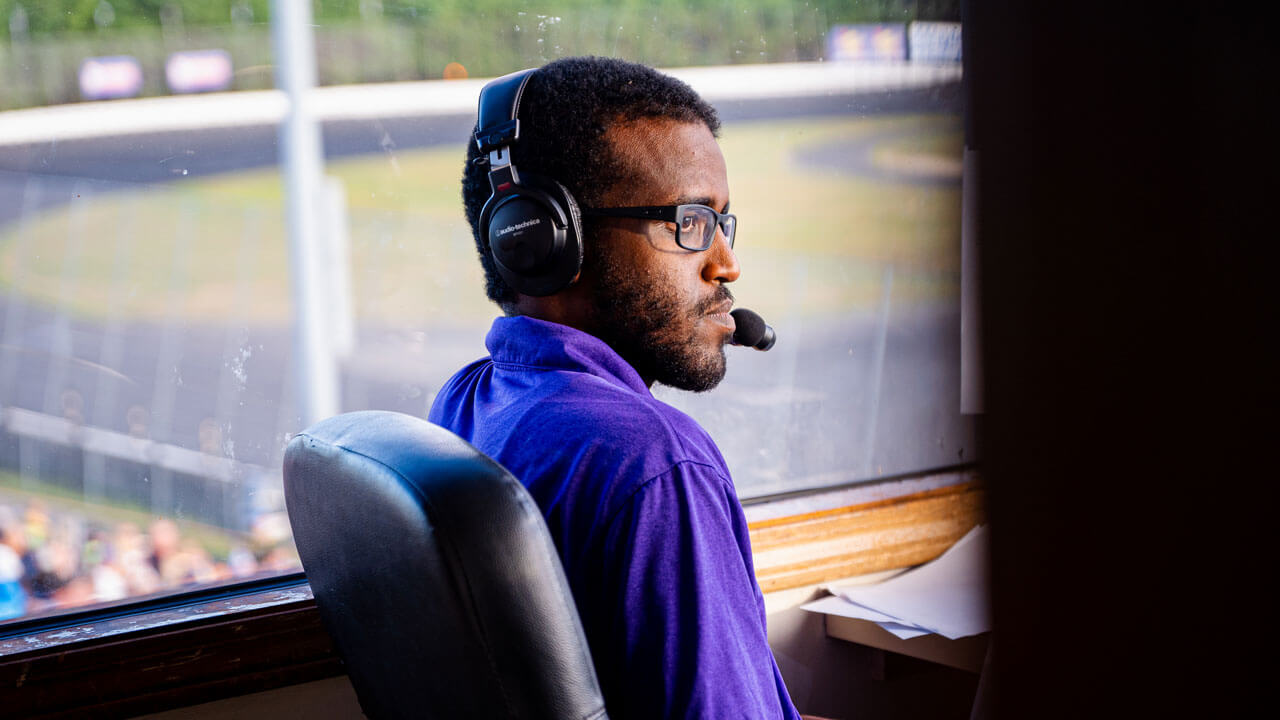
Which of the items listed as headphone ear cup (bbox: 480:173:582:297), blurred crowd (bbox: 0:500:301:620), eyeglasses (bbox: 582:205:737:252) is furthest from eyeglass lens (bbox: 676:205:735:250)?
blurred crowd (bbox: 0:500:301:620)

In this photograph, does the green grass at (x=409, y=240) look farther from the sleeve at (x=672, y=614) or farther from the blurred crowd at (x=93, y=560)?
the sleeve at (x=672, y=614)

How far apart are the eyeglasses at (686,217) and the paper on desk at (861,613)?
770 millimetres

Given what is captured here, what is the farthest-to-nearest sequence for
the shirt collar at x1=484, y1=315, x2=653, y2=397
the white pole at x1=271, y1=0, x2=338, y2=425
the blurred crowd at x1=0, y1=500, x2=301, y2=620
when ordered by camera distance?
the white pole at x1=271, y1=0, x2=338, y2=425
the blurred crowd at x1=0, y1=500, x2=301, y2=620
the shirt collar at x1=484, y1=315, x2=653, y2=397

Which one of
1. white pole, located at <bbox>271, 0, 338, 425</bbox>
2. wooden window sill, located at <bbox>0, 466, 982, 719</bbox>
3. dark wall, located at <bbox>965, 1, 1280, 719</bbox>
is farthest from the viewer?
white pole, located at <bbox>271, 0, 338, 425</bbox>

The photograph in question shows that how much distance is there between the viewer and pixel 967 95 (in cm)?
27

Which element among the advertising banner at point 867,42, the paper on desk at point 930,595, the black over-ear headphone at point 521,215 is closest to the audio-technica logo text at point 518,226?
the black over-ear headphone at point 521,215

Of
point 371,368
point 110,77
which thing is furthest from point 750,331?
point 110,77

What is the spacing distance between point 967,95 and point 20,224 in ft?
3.89

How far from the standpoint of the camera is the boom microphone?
1086 millimetres

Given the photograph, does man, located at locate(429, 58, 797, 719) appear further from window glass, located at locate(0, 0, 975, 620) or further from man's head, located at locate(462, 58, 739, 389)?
window glass, located at locate(0, 0, 975, 620)

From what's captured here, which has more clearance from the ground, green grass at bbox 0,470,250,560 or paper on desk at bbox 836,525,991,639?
green grass at bbox 0,470,250,560

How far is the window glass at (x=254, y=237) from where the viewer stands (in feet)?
3.77

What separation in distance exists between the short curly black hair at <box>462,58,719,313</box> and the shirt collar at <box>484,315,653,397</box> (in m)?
0.11

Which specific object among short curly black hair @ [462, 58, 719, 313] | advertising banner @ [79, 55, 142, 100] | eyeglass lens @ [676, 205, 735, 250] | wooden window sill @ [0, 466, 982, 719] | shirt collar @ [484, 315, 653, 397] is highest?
advertising banner @ [79, 55, 142, 100]
